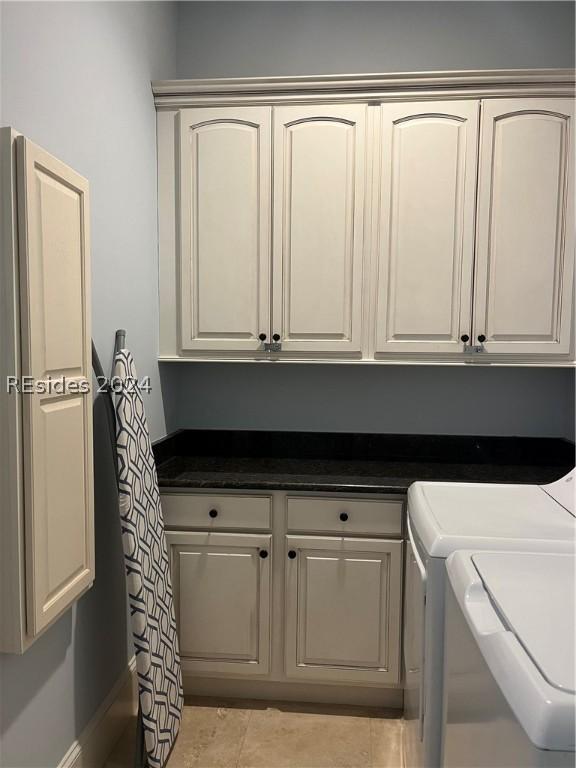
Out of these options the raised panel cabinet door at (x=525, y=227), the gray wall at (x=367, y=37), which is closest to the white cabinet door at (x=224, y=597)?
the raised panel cabinet door at (x=525, y=227)

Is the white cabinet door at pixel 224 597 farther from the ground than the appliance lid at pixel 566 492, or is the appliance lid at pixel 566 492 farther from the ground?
the appliance lid at pixel 566 492

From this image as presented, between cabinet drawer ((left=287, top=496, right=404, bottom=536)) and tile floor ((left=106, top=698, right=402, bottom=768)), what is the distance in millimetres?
694

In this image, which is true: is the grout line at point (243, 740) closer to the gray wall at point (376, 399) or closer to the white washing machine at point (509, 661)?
the white washing machine at point (509, 661)

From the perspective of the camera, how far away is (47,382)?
46.9 inches

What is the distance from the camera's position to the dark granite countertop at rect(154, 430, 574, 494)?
217cm

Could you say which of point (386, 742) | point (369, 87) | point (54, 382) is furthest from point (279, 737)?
point (369, 87)

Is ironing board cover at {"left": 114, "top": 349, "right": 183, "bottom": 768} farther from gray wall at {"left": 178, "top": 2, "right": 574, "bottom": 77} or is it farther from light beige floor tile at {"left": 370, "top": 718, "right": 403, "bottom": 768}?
gray wall at {"left": 178, "top": 2, "right": 574, "bottom": 77}

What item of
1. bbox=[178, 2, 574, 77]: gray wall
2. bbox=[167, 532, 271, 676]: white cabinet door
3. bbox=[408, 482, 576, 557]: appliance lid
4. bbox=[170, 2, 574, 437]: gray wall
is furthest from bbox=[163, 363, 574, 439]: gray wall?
bbox=[178, 2, 574, 77]: gray wall

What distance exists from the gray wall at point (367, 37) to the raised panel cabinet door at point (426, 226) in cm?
47

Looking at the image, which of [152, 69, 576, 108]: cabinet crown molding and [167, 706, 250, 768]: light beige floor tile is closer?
[167, 706, 250, 768]: light beige floor tile

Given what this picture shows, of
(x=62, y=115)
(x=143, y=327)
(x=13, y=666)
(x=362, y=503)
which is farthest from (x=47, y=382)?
(x=362, y=503)

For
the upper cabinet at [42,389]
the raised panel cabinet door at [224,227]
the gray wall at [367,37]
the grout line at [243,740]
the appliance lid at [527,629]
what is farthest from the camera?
the gray wall at [367,37]

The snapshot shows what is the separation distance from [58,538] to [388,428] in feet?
5.36

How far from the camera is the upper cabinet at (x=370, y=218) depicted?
210 cm
